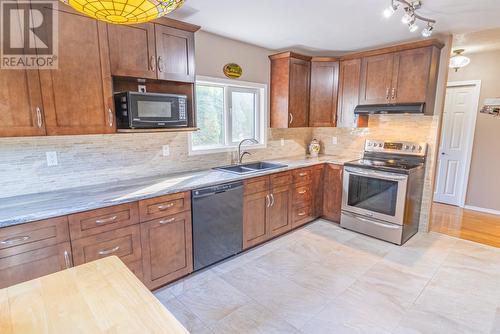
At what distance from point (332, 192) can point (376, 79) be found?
162 centimetres

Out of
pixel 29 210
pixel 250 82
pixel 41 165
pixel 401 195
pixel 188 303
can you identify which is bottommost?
pixel 188 303

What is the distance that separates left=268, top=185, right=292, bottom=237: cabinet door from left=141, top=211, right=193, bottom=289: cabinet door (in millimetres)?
1139

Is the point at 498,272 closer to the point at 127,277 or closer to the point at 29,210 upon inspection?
the point at 127,277

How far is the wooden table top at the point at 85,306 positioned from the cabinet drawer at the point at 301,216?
Answer: 271 centimetres

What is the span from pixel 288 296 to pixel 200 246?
0.92m

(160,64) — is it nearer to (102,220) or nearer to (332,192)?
(102,220)

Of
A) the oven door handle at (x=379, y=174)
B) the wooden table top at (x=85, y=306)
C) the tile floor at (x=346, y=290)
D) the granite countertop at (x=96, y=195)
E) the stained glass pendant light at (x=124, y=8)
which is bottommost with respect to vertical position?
the tile floor at (x=346, y=290)

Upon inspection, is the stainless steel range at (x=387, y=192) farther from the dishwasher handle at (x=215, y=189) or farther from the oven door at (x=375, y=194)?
the dishwasher handle at (x=215, y=189)

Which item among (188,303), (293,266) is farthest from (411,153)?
(188,303)

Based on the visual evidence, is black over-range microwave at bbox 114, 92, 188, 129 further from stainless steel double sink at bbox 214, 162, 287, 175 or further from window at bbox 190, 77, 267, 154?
stainless steel double sink at bbox 214, 162, 287, 175

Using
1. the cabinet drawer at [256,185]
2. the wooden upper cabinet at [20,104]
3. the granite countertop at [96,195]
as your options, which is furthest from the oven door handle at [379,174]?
the wooden upper cabinet at [20,104]

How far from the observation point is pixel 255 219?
3.10 meters

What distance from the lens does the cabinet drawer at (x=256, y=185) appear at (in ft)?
9.68

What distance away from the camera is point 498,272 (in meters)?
2.68
